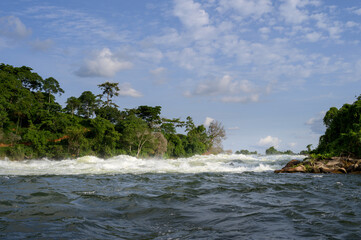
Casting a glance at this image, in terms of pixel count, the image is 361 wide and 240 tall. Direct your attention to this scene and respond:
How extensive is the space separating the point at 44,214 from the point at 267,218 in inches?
169

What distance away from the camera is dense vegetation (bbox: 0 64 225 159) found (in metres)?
31.3

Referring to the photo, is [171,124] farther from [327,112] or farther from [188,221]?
[188,221]

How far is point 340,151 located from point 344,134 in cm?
184

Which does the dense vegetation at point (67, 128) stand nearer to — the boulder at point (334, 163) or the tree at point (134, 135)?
the tree at point (134, 135)

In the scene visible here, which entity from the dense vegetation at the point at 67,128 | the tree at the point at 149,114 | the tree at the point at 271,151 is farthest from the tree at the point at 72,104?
the tree at the point at 271,151

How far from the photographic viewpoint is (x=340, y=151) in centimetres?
2003

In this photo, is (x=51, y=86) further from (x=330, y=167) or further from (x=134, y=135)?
(x=330, y=167)

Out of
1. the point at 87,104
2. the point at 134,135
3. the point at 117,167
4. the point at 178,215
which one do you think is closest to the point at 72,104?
the point at 87,104

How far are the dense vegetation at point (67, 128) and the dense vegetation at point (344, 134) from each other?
75.1 ft

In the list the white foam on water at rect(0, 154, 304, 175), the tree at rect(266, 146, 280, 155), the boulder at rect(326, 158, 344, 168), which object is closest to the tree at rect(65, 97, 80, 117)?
the white foam on water at rect(0, 154, 304, 175)

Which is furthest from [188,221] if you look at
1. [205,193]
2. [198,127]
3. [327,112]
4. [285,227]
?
[198,127]

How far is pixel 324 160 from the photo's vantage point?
60.6 feet

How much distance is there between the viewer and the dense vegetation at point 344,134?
1942 centimetres

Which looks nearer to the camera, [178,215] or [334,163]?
[178,215]
